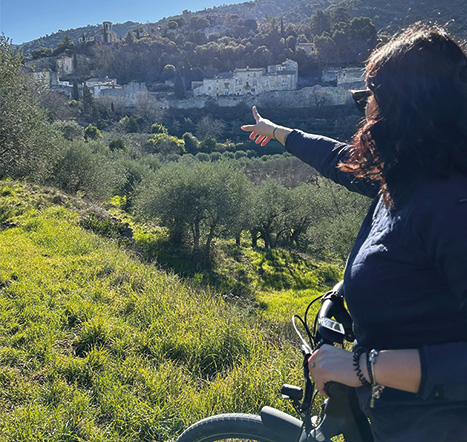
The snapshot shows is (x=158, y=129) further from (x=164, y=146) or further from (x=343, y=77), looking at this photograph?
(x=343, y=77)

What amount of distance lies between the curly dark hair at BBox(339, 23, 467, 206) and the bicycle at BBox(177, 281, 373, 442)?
0.58 metres

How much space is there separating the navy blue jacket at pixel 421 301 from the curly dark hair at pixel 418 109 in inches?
2.1

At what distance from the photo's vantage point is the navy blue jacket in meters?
0.91

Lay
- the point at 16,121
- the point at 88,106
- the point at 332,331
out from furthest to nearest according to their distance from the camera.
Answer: the point at 88,106, the point at 16,121, the point at 332,331

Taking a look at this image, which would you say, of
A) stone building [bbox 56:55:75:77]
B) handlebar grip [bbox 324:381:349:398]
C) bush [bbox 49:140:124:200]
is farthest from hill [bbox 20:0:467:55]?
stone building [bbox 56:55:75:77]

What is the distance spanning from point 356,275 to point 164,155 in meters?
42.3

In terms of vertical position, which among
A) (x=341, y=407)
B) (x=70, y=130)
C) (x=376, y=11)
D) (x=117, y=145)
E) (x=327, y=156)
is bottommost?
(x=341, y=407)

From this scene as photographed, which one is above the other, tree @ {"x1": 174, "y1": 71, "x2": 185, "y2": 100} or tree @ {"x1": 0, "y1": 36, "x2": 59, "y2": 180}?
tree @ {"x1": 174, "y1": 71, "x2": 185, "y2": 100}

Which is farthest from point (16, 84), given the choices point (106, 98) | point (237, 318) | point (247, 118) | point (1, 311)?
point (106, 98)

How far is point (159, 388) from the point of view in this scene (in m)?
2.76

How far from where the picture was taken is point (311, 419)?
1.38m

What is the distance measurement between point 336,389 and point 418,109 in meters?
0.86

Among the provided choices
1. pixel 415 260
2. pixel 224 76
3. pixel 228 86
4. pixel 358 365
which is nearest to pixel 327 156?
pixel 415 260

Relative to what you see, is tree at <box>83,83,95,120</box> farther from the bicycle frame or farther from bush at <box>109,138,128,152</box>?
the bicycle frame
